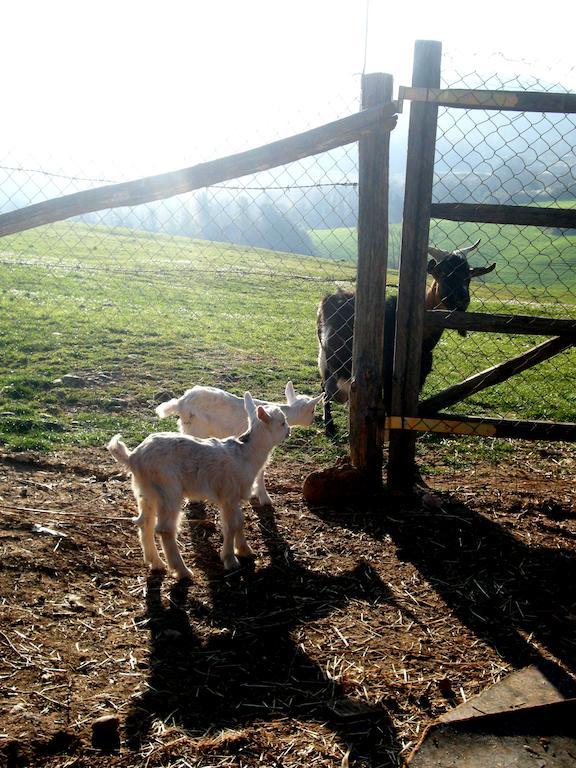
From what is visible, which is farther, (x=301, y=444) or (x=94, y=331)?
(x=94, y=331)

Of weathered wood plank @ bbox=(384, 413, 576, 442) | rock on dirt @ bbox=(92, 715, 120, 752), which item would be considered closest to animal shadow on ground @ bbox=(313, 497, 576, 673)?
weathered wood plank @ bbox=(384, 413, 576, 442)

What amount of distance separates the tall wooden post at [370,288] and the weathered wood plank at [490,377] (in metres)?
0.43

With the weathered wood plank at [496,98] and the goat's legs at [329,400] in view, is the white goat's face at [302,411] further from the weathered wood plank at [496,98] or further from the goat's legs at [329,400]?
the weathered wood plank at [496,98]

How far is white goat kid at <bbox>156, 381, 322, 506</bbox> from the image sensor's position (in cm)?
561

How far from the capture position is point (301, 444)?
6.91 meters

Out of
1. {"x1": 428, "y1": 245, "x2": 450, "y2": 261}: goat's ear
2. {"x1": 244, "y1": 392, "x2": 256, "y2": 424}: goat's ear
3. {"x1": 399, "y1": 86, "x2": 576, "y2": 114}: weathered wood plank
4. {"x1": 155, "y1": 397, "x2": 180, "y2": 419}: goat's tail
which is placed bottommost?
{"x1": 155, "y1": 397, "x2": 180, "y2": 419}: goat's tail

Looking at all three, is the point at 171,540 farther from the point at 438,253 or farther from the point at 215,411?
the point at 438,253

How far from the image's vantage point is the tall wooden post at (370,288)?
4848mm

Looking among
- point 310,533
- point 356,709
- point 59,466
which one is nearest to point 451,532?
point 310,533

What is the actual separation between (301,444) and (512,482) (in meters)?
2.00

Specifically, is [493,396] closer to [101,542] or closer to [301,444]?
[301,444]

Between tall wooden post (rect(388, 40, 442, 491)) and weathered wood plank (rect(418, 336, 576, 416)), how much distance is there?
0.16m

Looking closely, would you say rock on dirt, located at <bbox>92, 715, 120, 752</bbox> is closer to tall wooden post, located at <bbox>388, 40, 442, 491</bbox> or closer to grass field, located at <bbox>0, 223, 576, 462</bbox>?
tall wooden post, located at <bbox>388, 40, 442, 491</bbox>

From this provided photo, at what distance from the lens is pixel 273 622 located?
12.3 ft
